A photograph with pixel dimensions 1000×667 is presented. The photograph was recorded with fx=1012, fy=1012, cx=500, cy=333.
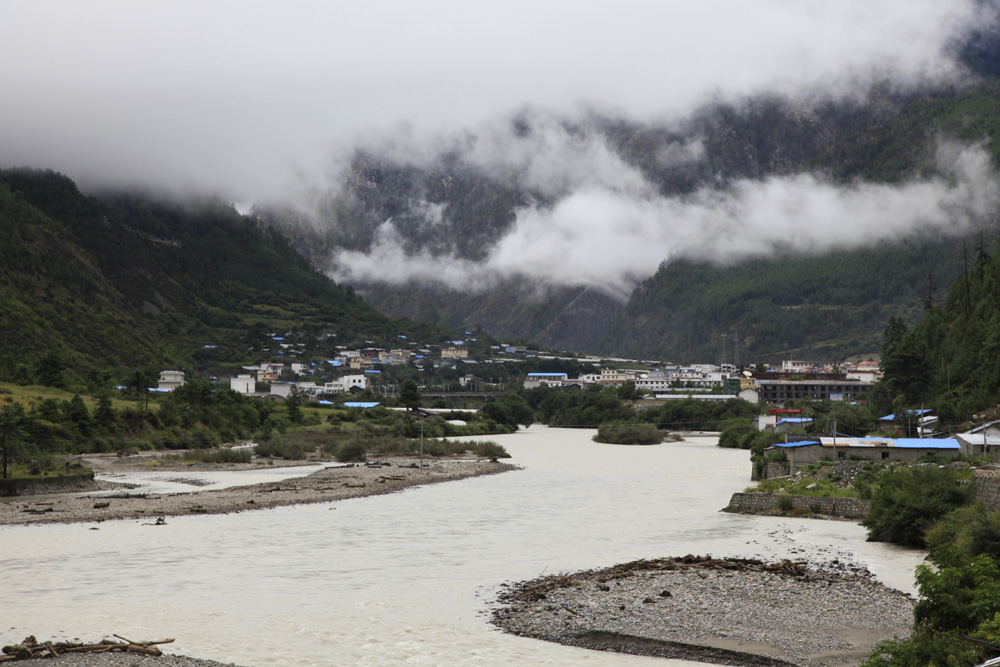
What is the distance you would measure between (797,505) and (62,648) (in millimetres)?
32339

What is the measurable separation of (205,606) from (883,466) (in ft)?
117

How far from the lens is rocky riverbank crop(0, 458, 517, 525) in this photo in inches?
1657

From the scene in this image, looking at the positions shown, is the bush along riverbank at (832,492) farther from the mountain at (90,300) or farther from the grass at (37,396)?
the mountain at (90,300)

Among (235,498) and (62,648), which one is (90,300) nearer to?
(235,498)

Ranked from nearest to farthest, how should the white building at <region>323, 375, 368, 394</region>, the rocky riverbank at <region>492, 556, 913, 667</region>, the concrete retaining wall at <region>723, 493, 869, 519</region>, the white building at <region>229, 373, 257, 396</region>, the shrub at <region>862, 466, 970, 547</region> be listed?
the rocky riverbank at <region>492, 556, 913, 667</region>
the shrub at <region>862, 466, 970, 547</region>
the concrete retaining wall at <region>723, 493, 869, 519</region>
the white building at <region>229, 373, 257, 396</region>
the white building at <region>323, 375, 368, 394</region>

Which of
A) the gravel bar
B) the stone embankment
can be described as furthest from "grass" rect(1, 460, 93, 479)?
the gravel bar

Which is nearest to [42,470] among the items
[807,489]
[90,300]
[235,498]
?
[235,498]

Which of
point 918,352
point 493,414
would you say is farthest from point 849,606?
point 493,414

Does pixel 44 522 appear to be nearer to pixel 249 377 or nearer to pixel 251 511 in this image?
pixel 251 511

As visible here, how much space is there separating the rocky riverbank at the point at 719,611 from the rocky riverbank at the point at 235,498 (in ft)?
71.6

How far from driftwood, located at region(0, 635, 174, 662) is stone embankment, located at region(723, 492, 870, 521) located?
3003cm

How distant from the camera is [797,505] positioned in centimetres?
4406

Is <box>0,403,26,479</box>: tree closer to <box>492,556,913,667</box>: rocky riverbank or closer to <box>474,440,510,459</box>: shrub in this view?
<box>492,556,913,667</box>: rocky riverbank

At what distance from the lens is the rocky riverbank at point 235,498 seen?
138ft
